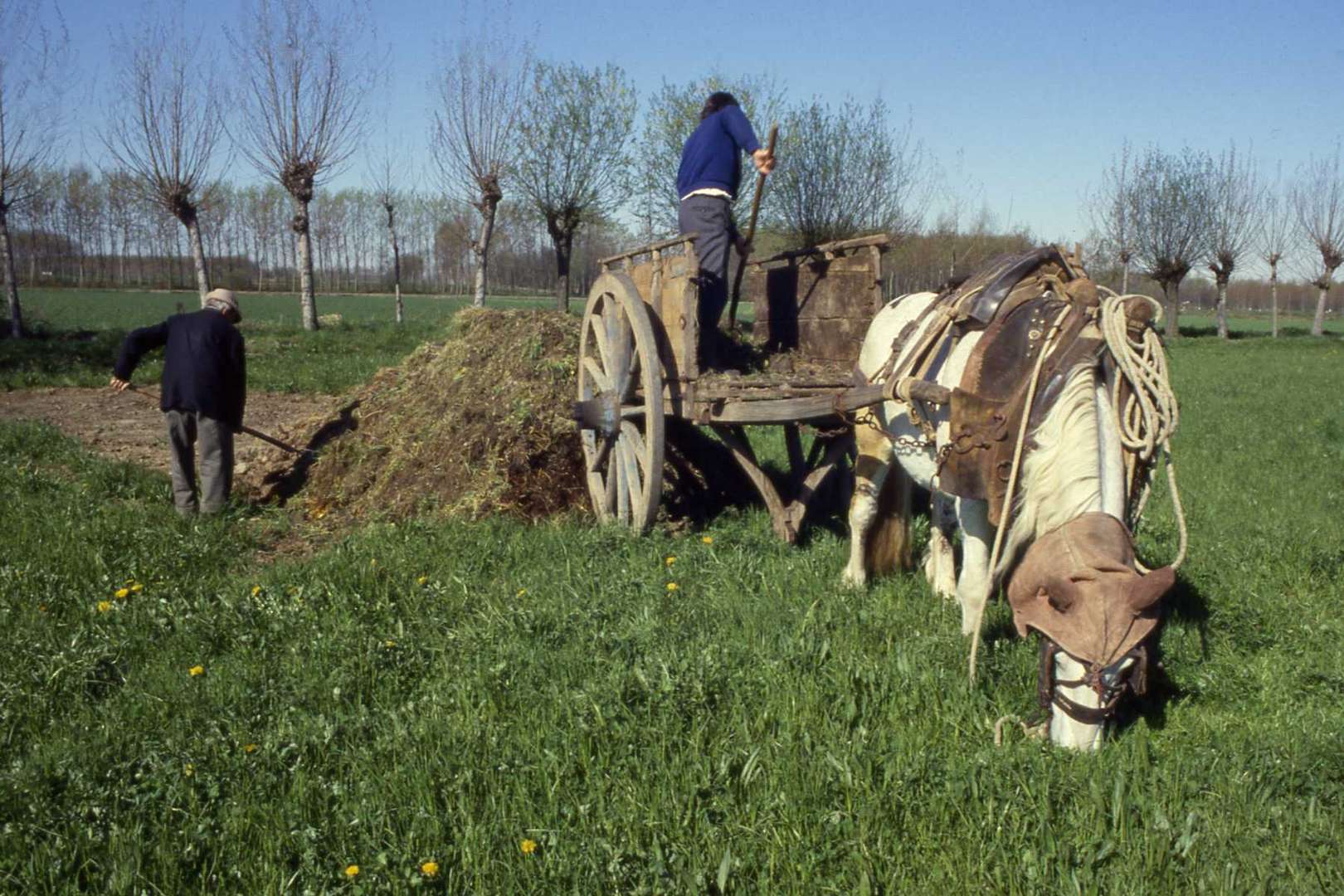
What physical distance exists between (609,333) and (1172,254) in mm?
42711

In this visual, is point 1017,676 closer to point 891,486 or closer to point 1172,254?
point 891,486

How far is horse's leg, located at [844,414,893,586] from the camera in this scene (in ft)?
16.6

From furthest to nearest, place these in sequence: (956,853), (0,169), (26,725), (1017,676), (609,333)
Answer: (0,169) < (609,333) < (1017,676) < (26,725) < (956,853)

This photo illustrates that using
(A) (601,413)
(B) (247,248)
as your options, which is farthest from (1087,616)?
(B) (247,248)

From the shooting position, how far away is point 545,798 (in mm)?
2945

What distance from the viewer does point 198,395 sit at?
6.62 metres

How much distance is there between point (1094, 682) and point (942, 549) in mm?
2122

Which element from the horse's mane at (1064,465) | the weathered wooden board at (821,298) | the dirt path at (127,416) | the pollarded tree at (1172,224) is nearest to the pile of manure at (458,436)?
the dirt path at (127,416)

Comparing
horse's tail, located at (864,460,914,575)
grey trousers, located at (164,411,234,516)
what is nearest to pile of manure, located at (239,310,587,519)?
grey trousers, located at (164,411,234,516)

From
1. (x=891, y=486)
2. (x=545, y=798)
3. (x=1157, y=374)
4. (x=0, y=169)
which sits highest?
(x=0, y=169)

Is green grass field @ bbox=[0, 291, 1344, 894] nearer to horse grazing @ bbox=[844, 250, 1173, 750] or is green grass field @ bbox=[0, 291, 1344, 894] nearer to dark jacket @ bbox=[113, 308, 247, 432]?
horse grazing @ bbox=[844, 250, 1173, 750]

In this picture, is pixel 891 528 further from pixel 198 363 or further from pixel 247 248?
pixel 247 248

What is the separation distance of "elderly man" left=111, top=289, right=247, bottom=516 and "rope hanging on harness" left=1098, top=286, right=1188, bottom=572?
5635 millimetres

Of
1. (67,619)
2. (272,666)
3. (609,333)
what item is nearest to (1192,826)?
(272,666)
